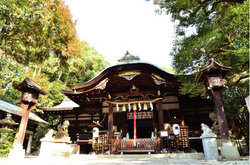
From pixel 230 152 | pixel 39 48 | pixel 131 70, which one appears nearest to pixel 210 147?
pixel 230 152

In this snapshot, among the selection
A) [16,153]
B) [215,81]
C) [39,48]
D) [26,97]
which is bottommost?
[16,153]

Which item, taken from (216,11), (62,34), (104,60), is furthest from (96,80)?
(104,60)

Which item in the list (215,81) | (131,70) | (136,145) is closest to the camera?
(215,81)

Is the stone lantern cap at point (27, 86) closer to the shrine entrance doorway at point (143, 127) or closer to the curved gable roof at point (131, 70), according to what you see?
the curved gable roof at point (131, 70)

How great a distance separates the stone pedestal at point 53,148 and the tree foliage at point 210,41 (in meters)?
6.14

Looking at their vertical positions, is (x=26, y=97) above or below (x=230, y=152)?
above

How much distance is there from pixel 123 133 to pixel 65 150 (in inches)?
234

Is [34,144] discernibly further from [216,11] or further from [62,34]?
[216,11]

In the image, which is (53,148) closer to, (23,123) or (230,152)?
(23,123)

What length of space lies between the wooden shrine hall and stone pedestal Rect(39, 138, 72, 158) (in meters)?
2.79

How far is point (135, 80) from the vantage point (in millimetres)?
10820

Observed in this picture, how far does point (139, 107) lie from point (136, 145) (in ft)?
8.53

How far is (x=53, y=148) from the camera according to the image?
674cm

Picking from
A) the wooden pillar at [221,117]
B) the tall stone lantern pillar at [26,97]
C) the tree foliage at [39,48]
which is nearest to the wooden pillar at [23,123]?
the tall stone lantern pillar at [26,97]
